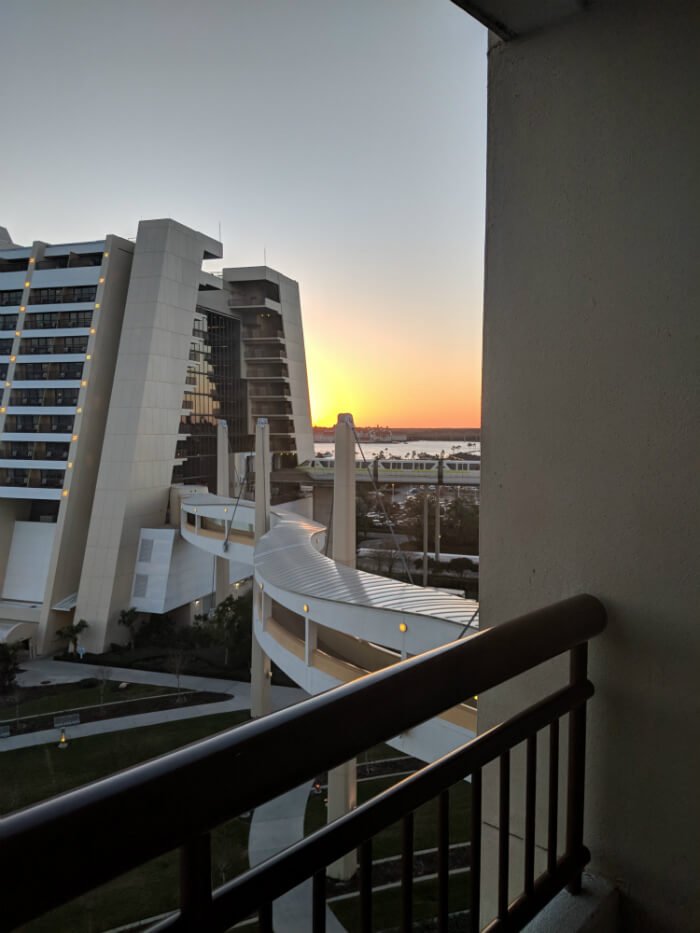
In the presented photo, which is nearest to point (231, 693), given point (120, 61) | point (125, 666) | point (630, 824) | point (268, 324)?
point (125, 666)

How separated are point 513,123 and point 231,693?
10.5m

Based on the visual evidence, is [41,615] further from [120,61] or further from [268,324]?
[120,61]

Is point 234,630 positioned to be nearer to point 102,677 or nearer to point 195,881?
point 102,677

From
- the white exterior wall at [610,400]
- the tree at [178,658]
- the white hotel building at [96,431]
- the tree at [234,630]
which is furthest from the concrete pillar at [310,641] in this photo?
the white hotel building at [96,431]

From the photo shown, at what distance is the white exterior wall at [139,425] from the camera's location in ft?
44.1

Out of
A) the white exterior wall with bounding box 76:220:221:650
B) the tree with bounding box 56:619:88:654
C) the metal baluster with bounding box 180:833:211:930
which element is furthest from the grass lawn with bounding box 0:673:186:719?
the metal baluster with bounding box 180:833:211:930

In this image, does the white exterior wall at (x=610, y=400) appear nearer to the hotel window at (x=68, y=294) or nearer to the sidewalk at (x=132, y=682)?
the sidewalk at (x=132, y=682)

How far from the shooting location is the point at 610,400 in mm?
853

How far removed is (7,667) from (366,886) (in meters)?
13.0

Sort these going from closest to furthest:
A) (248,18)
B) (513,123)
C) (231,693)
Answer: (513,123)
(248,18)
(231,693)

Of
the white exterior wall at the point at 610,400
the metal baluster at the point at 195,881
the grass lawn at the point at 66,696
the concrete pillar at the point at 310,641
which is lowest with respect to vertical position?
the grass lawn at the point at 66,696

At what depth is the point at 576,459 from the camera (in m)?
0.88

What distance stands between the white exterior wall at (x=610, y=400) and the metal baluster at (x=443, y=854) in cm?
35

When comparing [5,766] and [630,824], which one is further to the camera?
[5,766]
